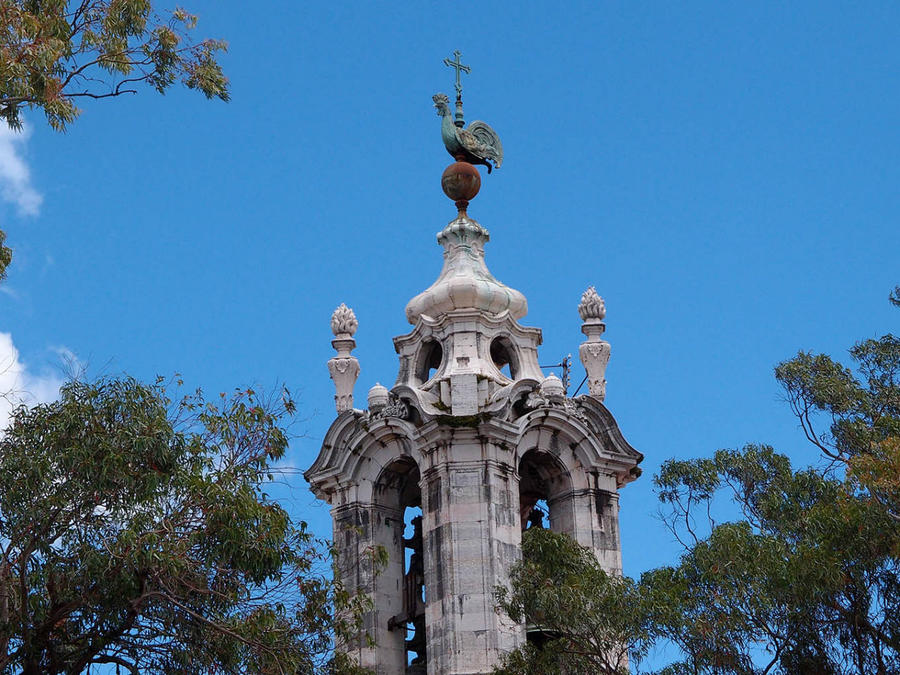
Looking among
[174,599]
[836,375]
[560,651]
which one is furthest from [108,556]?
[836,375]

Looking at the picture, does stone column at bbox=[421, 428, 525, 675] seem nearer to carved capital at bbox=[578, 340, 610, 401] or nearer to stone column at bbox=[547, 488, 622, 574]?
stone column at bbox=[547, 488, 622, 574]

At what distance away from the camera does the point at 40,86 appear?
2525 cm

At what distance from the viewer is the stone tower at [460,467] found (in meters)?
33.8

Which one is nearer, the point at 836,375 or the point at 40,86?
the point at 40,86

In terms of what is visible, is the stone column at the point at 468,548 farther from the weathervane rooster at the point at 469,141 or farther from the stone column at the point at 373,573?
the weathervane rooster at the point at 469,141

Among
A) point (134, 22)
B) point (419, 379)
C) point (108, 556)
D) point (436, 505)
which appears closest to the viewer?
point (108, 556)

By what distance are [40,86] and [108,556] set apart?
20.2 feet

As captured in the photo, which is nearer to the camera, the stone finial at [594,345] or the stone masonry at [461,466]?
the stone masonry at [461,466]

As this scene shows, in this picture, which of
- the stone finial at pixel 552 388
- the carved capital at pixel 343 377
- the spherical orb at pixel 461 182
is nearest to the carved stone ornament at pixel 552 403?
the stone finial at pixel 552 388

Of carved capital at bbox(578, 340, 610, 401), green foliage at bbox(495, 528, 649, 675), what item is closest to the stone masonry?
carved capital at bbox(578, 340, 610, 401)

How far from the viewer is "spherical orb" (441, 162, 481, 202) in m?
38.7

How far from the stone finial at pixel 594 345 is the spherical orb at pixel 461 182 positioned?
10.4 feet

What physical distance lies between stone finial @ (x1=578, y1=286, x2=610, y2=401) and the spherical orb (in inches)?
124

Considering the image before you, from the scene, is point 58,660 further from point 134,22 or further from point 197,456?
point 134,22
